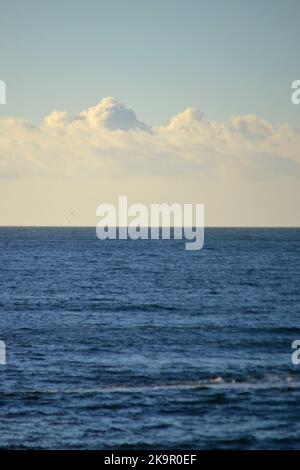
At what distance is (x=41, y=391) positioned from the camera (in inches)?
1625

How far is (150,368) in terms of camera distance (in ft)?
153

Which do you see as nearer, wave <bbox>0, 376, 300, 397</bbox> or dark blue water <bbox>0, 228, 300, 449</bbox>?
dark blue water <bbox>0, 228, 300, 449</bbox>

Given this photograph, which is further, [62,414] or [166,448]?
[62,414]

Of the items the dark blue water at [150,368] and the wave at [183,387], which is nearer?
the dark blue water at [150,368]

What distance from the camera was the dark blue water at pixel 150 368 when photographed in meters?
34.7

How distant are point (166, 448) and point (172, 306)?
4327 cm

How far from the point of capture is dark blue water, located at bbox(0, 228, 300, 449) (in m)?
34.7

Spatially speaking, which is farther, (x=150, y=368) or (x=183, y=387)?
(x=150, y=368)

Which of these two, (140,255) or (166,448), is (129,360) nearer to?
(166,448)

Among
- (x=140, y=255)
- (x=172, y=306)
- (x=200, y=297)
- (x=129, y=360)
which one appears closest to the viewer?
(x=129, y=360)

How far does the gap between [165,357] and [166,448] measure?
17.0m

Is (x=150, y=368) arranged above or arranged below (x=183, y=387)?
above

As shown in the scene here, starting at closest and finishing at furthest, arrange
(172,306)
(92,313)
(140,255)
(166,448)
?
1. (166,448)
2. (92,313)
3. (172,306)
4. (140,255)

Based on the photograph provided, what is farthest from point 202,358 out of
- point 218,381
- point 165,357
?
point 218,381
